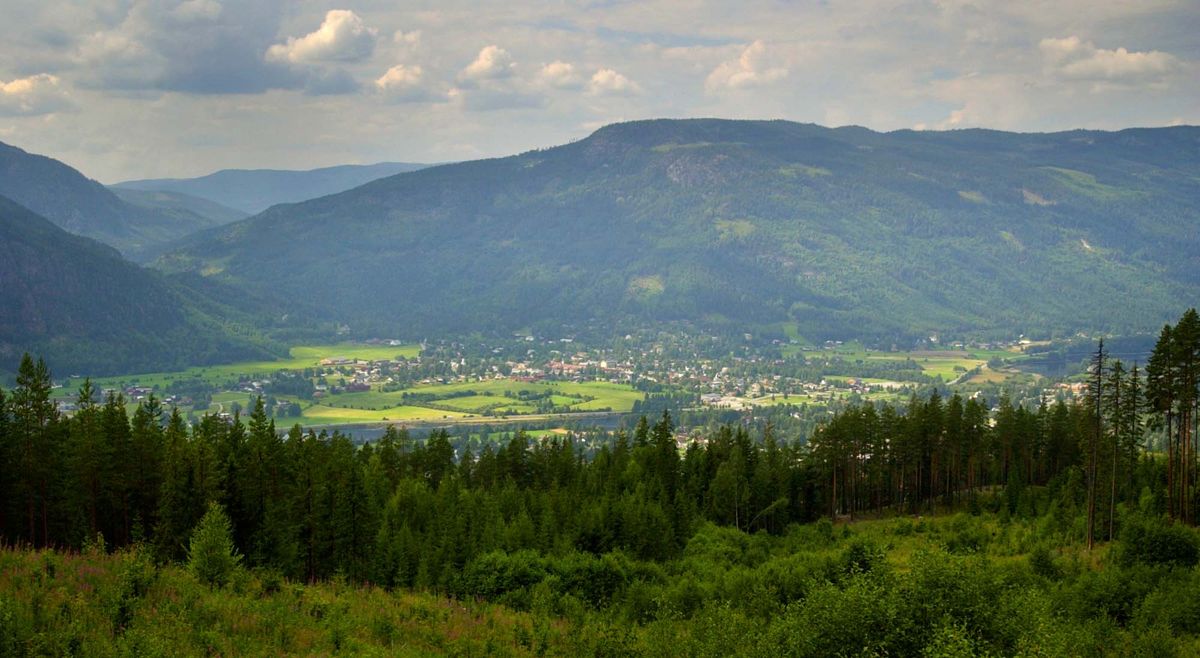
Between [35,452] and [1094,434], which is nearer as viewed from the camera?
[35,452]

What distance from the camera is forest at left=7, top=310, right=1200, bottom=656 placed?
80.1 feet

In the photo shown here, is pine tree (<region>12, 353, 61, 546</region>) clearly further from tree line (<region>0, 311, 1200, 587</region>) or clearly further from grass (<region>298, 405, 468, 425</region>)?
grass (<region>298, 405, 468, 425</region>)

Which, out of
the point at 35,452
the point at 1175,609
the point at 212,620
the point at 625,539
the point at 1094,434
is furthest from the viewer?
the point at 625,539

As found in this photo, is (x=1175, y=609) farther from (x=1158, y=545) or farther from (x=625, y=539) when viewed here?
(x=625, y=539)

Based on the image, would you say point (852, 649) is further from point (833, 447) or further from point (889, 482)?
point (889, 482)

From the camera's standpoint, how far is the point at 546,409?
189 meters

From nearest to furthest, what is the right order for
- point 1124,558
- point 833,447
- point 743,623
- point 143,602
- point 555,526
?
point 143,602
point 743,623
point 1124,558
point 555,526
point 833,447

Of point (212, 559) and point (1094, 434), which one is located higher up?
point (1094, 434)

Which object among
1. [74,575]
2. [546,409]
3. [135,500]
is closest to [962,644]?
[74,575]

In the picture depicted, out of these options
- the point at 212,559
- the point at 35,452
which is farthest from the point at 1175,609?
the point at 35,452

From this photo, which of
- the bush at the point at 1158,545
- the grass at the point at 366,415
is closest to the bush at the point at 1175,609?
the bush at the point at 1158,545

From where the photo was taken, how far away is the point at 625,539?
57844 millimetres

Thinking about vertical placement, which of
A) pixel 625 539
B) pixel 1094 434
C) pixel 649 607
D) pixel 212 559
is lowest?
pixel 625 539

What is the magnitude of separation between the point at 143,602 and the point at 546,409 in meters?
164
